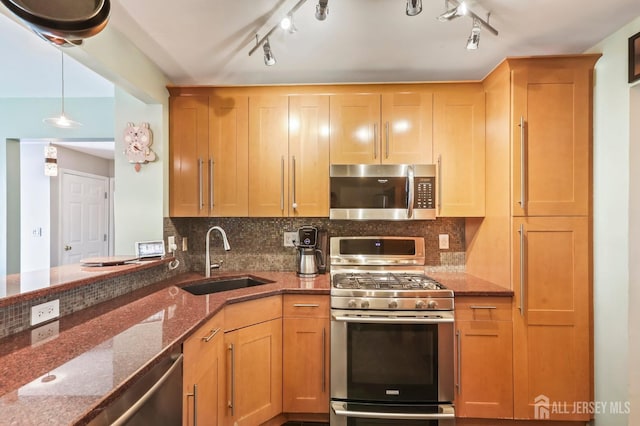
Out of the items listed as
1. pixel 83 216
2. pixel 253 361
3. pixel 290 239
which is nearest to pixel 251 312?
pixel 253 361

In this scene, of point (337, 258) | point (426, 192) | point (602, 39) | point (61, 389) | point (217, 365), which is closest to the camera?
point (61, 389)

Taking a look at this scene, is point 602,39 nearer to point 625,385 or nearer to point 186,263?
point 625,385

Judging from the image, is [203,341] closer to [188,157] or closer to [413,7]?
[188,157]

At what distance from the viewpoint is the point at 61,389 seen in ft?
2.64

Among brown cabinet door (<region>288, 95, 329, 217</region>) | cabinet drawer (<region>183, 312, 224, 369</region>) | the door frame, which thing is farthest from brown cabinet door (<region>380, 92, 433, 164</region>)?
the door frame

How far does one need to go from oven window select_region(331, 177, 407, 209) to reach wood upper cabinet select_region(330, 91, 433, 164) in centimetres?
15

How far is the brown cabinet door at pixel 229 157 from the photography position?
232 cm

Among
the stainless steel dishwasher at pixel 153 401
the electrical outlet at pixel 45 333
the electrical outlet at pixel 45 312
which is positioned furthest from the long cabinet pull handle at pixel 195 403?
the electrical outlet at pixel 45 312

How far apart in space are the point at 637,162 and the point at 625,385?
1235mm

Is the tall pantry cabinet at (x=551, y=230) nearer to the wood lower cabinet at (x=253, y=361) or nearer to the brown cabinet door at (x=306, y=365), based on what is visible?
the brown cabinet door at (x=306, y=365)

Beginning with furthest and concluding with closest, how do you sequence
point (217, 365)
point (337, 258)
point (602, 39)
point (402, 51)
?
point (337, 258) < point (402, 51) < point (602, 39) < point (217, 365)

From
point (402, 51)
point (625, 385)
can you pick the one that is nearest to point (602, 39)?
point (402, 51)

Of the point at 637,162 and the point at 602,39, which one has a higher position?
the point at 602,39

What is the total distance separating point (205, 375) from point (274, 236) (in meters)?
1.28
